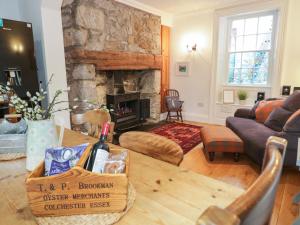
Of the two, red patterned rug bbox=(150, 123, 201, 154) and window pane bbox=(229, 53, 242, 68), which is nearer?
red patterned rug bbox=(150, 123, 201, 154)

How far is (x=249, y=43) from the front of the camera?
172 inches

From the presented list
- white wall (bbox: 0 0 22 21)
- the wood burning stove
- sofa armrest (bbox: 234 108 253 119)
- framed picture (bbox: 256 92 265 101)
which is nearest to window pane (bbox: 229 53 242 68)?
framed picture (bbox: 256 92 265 101)

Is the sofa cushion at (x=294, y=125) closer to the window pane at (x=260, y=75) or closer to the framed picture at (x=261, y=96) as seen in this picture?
the framed picture at (x=261, y=96)

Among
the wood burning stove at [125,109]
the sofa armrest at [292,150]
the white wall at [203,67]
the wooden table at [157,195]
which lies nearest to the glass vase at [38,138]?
the wooden table at [157,195]

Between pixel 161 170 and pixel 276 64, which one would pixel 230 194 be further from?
pixel 276 64

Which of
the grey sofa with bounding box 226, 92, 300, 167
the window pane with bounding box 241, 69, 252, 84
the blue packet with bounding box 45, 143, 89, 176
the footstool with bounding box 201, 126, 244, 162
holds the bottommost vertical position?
the footstool with bounding box 201, 126, 244, 162

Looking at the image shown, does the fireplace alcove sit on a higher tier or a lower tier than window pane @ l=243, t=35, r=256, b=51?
lower

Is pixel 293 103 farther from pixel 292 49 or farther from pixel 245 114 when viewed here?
pixel 292 49

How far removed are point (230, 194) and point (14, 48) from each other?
2908 mm

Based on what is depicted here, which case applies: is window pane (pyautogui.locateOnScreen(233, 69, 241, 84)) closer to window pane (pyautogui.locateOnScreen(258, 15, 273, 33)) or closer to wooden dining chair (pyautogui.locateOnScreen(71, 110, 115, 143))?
window pane (pyautogui.locateOnScreen(258, 15, 273, 33))

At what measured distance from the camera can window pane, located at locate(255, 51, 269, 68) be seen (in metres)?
4.20

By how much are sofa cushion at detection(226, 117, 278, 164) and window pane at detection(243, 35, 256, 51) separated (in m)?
2.01

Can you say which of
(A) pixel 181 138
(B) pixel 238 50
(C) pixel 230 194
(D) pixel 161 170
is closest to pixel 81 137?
(D) pixel 161 170

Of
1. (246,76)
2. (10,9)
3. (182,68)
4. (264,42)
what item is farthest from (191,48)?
(10,9)
